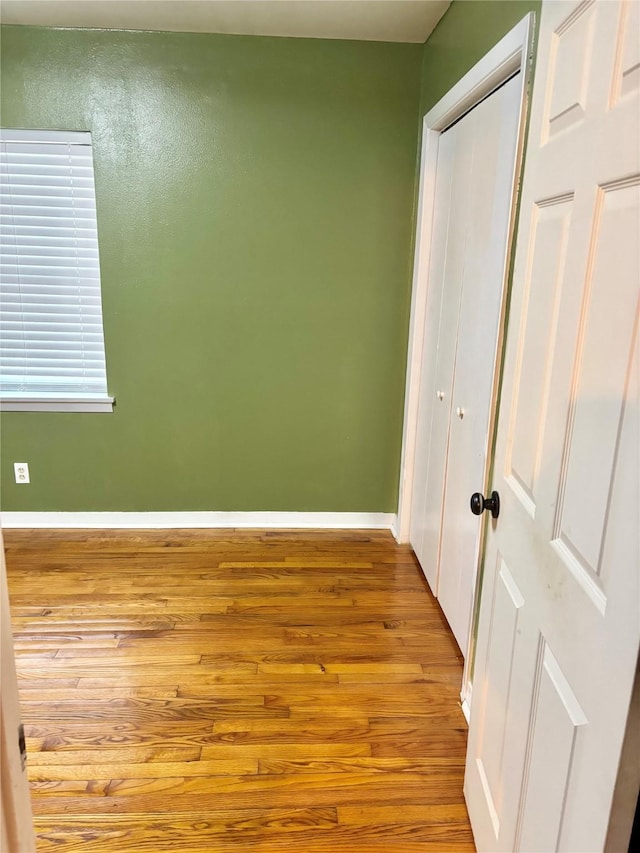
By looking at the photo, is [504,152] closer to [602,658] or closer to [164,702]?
[602,658]

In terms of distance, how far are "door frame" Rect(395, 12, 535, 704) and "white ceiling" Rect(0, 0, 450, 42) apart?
39cm

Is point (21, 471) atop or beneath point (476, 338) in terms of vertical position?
beneath

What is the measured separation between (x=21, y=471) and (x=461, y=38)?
2980 mm

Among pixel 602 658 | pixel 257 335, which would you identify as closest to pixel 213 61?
pixel 257 335

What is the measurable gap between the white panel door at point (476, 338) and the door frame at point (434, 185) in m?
0.04

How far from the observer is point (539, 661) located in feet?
3.66

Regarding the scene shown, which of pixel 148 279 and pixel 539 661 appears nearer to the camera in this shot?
pixel 539 661

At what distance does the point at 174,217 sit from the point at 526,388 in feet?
7.62

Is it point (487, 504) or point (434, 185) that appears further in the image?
point (434, 185)

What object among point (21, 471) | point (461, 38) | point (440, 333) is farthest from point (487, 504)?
point (21, 471)

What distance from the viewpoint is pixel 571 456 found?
Answer: 99 centimetres

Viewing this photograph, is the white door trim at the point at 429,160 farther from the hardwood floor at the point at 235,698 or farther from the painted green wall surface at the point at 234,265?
the hardwood floor at the point at 235,698

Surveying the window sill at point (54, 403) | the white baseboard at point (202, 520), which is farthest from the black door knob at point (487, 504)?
the window sill at point (54, 403)

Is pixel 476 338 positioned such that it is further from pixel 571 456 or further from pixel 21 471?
pixel 21 471
